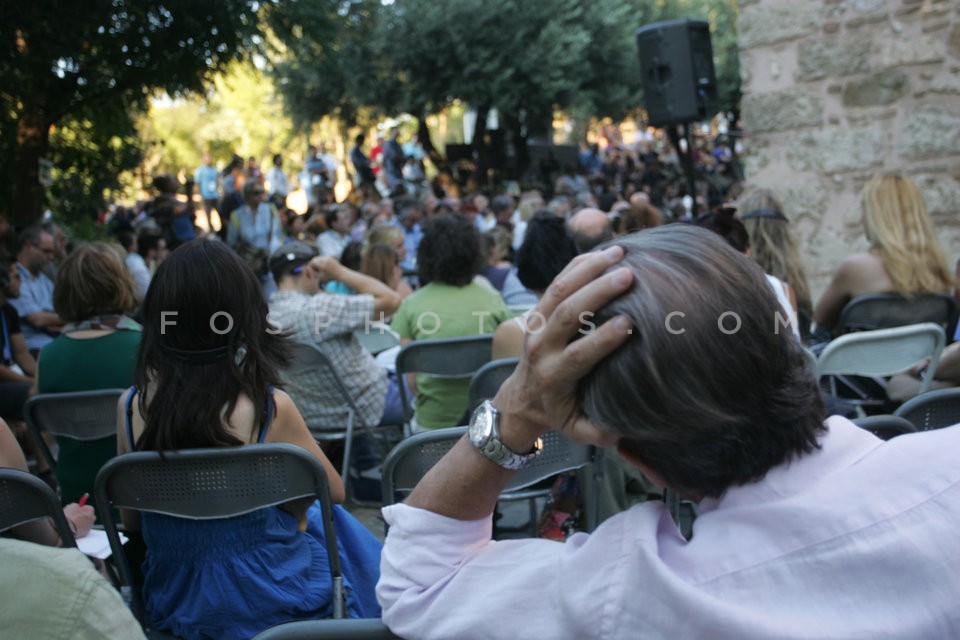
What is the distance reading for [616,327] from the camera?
1061 mm

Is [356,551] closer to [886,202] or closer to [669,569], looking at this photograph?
[669,569]

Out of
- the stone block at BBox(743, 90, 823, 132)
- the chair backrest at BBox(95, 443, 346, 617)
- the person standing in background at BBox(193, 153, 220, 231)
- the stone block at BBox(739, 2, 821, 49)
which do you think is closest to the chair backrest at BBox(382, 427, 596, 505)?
the chair backrest at BBox(95, 443, 346, 617)

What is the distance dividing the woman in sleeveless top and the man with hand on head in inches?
46.0

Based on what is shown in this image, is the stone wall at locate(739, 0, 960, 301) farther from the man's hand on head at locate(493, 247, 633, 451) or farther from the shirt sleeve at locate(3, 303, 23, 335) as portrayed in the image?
the man's hand on head at locate(493, 247, 633, 451)

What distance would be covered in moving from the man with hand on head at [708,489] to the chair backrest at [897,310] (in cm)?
322

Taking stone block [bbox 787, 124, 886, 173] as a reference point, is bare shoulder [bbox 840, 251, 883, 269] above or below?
below

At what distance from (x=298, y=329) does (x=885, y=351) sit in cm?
254

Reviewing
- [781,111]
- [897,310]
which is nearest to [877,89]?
[781,111]

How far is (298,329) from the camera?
4.30 metres

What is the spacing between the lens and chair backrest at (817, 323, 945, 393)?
11.9ft

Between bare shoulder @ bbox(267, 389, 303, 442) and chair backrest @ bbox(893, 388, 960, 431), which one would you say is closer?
chair backrest @ bbox(893, 388, 960, 431)

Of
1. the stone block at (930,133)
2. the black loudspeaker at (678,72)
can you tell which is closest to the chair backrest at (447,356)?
the stone block at (930,133)

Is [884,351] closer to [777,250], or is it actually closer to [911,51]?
[777,250]

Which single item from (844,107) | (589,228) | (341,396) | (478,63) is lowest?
(341,396)
